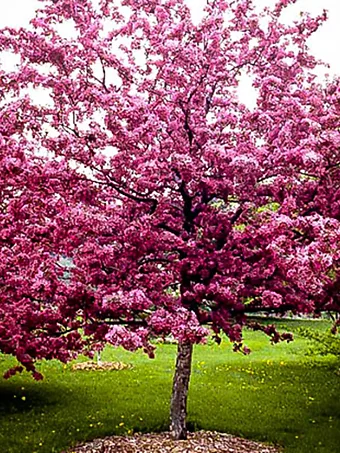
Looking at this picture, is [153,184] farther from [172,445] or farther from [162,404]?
[162,404]

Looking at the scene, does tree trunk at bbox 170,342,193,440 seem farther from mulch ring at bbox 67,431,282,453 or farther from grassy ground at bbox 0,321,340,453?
grassy ground at bbox 0,321,340,453

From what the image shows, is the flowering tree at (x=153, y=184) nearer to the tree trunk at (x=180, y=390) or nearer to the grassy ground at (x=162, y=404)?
the tree trunk at (x=180, y=390)

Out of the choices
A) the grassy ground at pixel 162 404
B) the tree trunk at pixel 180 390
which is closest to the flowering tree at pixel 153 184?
the tree trunk at pixel 180 390

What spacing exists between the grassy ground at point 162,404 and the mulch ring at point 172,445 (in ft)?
1.15

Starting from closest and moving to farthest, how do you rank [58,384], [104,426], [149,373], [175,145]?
[175,145], [104,426], [58,384], [149,373]

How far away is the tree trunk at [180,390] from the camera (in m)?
8.12

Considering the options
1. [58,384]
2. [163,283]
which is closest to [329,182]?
[163,283]

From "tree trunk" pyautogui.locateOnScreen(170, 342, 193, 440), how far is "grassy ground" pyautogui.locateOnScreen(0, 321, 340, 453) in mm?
1053

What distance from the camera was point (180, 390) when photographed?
26.7 feet

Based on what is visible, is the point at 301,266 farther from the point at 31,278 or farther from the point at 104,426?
the point at 104,426

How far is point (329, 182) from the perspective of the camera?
6664 mm

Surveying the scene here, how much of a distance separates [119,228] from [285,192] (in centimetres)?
207

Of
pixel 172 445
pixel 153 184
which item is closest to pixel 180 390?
pixel 172 445

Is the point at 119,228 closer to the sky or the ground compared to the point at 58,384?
closer to the sky
